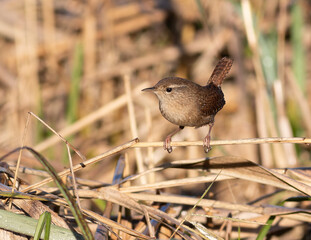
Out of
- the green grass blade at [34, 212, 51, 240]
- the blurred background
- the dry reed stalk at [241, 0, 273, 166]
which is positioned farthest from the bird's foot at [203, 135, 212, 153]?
the blurred background

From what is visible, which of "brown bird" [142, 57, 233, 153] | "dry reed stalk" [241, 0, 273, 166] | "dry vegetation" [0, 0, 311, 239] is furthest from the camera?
"dry vegetation" [0, 0, 311, 239]

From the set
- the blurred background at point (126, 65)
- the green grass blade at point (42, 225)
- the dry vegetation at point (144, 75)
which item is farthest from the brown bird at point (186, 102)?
→ the blurred background at point (126, 65)

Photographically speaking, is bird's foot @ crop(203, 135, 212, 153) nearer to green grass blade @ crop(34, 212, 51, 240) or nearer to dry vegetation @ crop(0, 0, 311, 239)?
green grass blade @ crop(34, 212, 51, 240)

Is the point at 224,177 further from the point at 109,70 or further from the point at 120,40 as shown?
the point at 120,40

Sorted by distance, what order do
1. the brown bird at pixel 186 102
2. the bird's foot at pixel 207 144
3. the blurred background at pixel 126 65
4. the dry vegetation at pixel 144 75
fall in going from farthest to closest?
the blurred background at pixel 126 65, the dry vegetation at pixel 144 75, the brown bird at pixel 186 102, the bird's foot at pixel 207 144

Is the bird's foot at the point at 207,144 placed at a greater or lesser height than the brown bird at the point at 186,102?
lesser

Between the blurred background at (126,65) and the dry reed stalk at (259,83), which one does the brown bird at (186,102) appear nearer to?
the dry reed stalk at (259,83)

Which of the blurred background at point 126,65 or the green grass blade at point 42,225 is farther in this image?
the blurred background at point 126,65

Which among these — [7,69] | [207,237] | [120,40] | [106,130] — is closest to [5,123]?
[7,69]

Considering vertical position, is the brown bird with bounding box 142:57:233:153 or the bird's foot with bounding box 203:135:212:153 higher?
the brown bird with bounding box 142:57:233:153

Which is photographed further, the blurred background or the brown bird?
the blurred background
